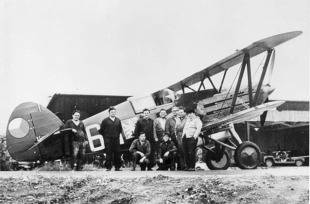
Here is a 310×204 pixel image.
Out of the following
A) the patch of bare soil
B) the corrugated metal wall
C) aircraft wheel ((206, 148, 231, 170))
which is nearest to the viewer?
the patch of bare soil

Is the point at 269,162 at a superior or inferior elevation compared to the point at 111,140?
inferior

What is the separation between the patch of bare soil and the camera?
4434 millimetres

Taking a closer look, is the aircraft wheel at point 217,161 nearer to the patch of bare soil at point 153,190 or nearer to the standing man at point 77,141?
the standing man at point 77,141

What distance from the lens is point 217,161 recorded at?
9.18m

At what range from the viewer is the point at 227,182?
5047 millimetres

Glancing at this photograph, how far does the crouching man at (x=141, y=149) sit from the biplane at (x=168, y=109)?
0.67 m

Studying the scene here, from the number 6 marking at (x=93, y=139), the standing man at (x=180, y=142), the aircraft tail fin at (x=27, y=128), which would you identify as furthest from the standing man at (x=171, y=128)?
the aircraft tail fin at (x=27, y=128)

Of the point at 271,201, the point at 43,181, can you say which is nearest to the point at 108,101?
the point at 43,181

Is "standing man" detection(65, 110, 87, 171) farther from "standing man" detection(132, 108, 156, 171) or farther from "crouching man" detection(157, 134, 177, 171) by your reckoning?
"crouching man" detection(157, 134, 177, 171)

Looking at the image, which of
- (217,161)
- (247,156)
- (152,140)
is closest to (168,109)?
(152,140)

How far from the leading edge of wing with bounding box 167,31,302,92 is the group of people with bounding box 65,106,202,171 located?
2.05m

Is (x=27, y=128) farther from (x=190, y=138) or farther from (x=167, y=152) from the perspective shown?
(x=190, y=138)

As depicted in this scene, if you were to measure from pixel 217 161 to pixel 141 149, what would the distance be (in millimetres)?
2266

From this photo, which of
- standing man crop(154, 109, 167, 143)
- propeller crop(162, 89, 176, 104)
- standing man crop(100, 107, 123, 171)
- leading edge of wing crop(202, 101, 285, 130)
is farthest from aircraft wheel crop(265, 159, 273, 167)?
standing man crop(100, 107, 123, 171)
